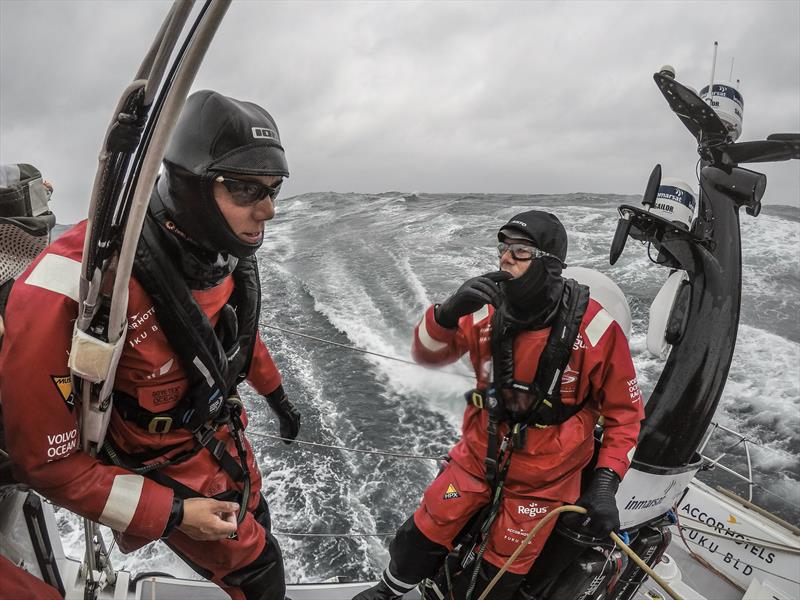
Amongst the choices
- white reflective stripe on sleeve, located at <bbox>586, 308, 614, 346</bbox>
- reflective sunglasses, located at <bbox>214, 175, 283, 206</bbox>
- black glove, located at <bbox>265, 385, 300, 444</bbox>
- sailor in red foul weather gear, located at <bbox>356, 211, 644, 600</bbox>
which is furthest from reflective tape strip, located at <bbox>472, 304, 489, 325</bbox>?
reflective sunglasses, located at <bbox>214, 175, 283, 206</bbox>

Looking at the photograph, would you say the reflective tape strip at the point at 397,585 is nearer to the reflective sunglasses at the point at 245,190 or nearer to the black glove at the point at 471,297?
the black glove at the point at 471,297

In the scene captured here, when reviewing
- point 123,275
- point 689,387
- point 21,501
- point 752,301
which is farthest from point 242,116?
point 752,301

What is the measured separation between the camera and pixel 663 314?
295 cm

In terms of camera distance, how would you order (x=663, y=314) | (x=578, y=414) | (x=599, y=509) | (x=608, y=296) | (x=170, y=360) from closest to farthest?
(x=170, y=360), (x=599, y=509), (x=578, y=414), (x=608, y=296), (x=663, y=314)

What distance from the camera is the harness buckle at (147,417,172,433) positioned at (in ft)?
4.70

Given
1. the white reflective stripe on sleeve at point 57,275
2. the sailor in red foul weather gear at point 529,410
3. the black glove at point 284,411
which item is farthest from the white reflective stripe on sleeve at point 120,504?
the sailor in red foul weather gear at point 529,410

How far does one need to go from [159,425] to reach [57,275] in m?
0.48

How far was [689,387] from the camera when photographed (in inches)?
113

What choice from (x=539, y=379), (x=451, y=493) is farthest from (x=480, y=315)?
(x=451, y=493)

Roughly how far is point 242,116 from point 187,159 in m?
0.17

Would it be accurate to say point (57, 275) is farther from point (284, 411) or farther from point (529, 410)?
point (529, 410)

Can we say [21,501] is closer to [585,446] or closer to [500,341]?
[500,341]

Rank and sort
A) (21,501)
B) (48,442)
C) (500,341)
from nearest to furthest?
(48,442) → (21,501) → (500,341)

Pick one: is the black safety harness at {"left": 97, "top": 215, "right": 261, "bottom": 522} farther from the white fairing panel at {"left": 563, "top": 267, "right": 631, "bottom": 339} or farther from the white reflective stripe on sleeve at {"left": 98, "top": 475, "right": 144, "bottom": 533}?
the white fairing panel at {"left": 563, "top": 267, "right": 631, "bottom": 339}
